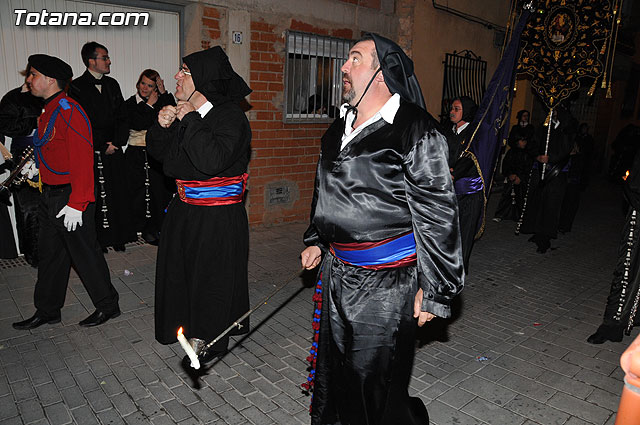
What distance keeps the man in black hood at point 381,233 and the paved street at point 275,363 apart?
102cm

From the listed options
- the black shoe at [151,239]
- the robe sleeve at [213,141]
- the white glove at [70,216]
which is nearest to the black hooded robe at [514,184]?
the black shoe at [151,239]

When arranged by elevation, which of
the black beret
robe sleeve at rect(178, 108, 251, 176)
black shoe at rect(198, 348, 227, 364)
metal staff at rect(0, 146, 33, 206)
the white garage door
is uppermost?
the white garage door

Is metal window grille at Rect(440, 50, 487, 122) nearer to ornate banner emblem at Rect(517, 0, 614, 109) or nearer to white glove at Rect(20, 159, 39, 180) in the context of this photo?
ornate banner emblem at Rect(517, 0, 614, 109)

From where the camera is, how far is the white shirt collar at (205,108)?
3947 millimetres

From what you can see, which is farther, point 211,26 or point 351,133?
point 211,26

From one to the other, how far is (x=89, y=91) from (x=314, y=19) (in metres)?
4.11

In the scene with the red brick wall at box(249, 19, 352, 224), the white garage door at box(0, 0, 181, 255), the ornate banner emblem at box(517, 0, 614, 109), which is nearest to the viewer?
the white garage door at box(0, 0, 181, 255)

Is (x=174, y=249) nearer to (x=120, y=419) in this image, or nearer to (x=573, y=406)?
(x=120, y=419)

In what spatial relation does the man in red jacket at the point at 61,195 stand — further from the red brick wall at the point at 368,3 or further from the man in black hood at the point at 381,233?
the red brick wall at the point at 368,3

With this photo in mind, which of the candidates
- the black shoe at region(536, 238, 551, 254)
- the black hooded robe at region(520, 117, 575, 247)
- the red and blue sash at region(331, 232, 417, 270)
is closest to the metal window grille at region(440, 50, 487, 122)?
the black hooded robe at region(520, 117, 575, 247)

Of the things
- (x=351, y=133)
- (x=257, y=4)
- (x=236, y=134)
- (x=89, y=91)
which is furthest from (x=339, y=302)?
(x=257, y=4)

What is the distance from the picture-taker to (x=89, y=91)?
6.54 meters

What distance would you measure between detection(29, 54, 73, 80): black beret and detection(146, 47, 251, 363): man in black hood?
1145 mm

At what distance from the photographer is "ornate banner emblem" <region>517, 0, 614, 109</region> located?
24.8ft
